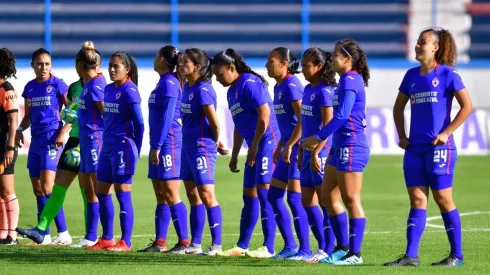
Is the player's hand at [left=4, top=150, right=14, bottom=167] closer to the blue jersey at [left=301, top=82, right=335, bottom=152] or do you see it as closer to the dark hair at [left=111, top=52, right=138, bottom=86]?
the dark hair at [left=111, top=52, right=138, bottom=86]

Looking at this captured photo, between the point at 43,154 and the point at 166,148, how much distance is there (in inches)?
63.7

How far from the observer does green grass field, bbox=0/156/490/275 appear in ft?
32.8

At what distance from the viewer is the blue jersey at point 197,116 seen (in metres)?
11.3

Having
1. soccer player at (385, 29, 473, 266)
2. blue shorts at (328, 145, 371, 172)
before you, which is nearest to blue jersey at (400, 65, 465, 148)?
soccer player at (385, 29, 473, 266)

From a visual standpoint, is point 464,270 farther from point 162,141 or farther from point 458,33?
point 458,33

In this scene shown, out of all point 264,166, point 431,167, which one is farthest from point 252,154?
point 431,167

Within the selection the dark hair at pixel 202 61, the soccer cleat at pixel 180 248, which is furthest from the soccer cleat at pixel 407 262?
the dark hair at pixel 202 61

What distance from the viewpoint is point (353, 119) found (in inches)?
400

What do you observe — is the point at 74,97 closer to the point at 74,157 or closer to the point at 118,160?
the point at 74,157

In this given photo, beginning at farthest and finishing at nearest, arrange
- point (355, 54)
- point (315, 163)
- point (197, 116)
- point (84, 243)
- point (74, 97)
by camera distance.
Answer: point (74, 97), point (84, 243), point (197, 116), point (315, 163), point (355, 54)

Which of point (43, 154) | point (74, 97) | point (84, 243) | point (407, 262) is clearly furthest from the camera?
point (43, 154)

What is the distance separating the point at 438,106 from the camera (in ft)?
32.8

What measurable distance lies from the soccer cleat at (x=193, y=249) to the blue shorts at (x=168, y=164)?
2.20ft

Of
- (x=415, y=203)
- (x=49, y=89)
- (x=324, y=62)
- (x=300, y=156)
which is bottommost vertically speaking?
(x=415, y=203)
